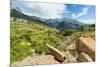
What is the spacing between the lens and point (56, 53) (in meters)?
2.40

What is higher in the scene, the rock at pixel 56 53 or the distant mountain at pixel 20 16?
the distant mountain at pixel 20 16

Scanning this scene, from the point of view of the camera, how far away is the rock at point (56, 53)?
2381 mm

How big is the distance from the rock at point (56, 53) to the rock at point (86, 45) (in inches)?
9.0

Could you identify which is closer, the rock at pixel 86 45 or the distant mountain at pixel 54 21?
the distant mountain at pixel 54 21

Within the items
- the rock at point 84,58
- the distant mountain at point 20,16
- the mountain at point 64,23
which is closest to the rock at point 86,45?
the rock at point 84,58

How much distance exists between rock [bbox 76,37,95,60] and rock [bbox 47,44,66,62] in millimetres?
228

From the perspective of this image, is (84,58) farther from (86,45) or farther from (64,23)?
(64,23)

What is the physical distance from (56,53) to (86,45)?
1.32ft

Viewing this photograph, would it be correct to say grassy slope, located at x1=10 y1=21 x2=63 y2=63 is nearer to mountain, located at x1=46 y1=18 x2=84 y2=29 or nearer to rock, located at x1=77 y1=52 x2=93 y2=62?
mountain, located at x1=46 y1=18 x2=84 y2=29

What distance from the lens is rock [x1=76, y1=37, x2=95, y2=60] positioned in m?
2.52

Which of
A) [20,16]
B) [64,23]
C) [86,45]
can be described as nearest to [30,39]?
[20,16]

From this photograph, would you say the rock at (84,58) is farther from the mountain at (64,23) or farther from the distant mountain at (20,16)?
the distant mountain at (20,16)
